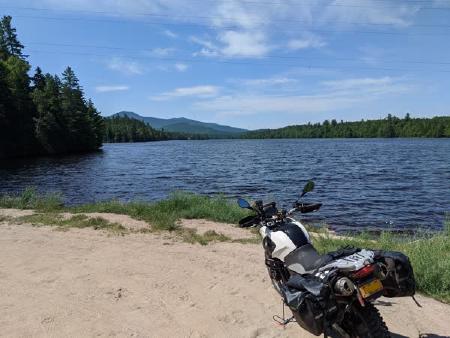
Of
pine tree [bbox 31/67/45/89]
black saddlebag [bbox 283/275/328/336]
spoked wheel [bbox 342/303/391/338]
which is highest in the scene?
pine tree [bbox 31/67/45/89]

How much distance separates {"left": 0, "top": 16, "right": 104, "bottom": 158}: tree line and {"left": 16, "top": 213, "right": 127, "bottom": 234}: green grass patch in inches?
1844

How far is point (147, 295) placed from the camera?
6309 mm

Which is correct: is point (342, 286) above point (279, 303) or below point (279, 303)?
above

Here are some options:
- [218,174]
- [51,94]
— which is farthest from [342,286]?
[51,94]

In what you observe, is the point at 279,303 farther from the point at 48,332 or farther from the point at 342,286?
the point at 48,332

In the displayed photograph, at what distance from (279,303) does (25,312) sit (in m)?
3.40

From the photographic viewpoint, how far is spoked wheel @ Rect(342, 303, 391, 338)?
12.3 feet

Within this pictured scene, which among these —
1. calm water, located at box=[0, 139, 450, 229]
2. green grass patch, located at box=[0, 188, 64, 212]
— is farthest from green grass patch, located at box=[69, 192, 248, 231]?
calm water, located at box=[0, 139, 450, 229]

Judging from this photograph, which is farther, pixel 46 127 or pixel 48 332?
pixel 46 127

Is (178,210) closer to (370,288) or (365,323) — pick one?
(365,323)

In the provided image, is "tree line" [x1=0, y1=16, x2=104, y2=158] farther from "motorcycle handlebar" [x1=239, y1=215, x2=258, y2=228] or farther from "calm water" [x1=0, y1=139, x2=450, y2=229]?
"motorcycle handlebar" [x1=239, y1=215, x2=258, y2=228]

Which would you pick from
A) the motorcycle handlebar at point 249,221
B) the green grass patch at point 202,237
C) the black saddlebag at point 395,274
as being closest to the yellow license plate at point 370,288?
the black saddlebag at point 395,274

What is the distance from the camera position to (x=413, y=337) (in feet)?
16.5

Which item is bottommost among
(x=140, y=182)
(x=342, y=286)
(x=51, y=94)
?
(x=140, y=182)
